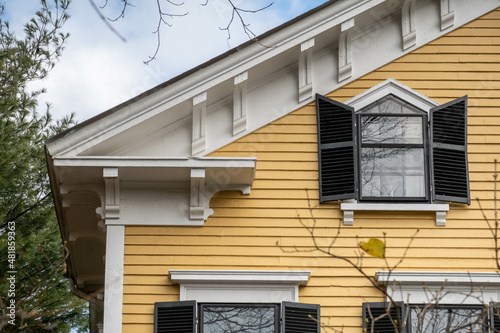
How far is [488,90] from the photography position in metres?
10.0

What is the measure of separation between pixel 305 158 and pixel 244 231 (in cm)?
114

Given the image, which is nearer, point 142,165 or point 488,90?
point 142,165

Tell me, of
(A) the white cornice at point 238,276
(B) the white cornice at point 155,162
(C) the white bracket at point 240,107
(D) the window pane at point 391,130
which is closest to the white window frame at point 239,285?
(A) the white cornice at point 238,276

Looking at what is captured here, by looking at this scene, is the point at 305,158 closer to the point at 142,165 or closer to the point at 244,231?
the point at 244,231

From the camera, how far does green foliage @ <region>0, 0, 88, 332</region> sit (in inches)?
637

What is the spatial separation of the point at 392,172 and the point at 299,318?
6.68 feet

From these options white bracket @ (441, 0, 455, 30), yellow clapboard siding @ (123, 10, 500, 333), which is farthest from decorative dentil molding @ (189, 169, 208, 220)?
white bracket @ (441, 0, 455, 30)

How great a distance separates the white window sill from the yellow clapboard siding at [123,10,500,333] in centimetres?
8

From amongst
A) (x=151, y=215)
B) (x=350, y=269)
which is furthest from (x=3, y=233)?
(x=350, y=269)

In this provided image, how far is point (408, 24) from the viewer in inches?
404

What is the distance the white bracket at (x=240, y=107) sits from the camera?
9789mm

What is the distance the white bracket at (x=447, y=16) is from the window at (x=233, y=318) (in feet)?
12.8

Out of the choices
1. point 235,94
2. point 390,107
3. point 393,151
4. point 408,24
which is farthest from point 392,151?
point 235,94

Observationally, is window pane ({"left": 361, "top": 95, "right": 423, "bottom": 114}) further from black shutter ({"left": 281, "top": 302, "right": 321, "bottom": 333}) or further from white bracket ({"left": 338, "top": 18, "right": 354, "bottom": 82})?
black shutter ({"left": 281, "top": 302, "right": 321, "bottom": 333})
